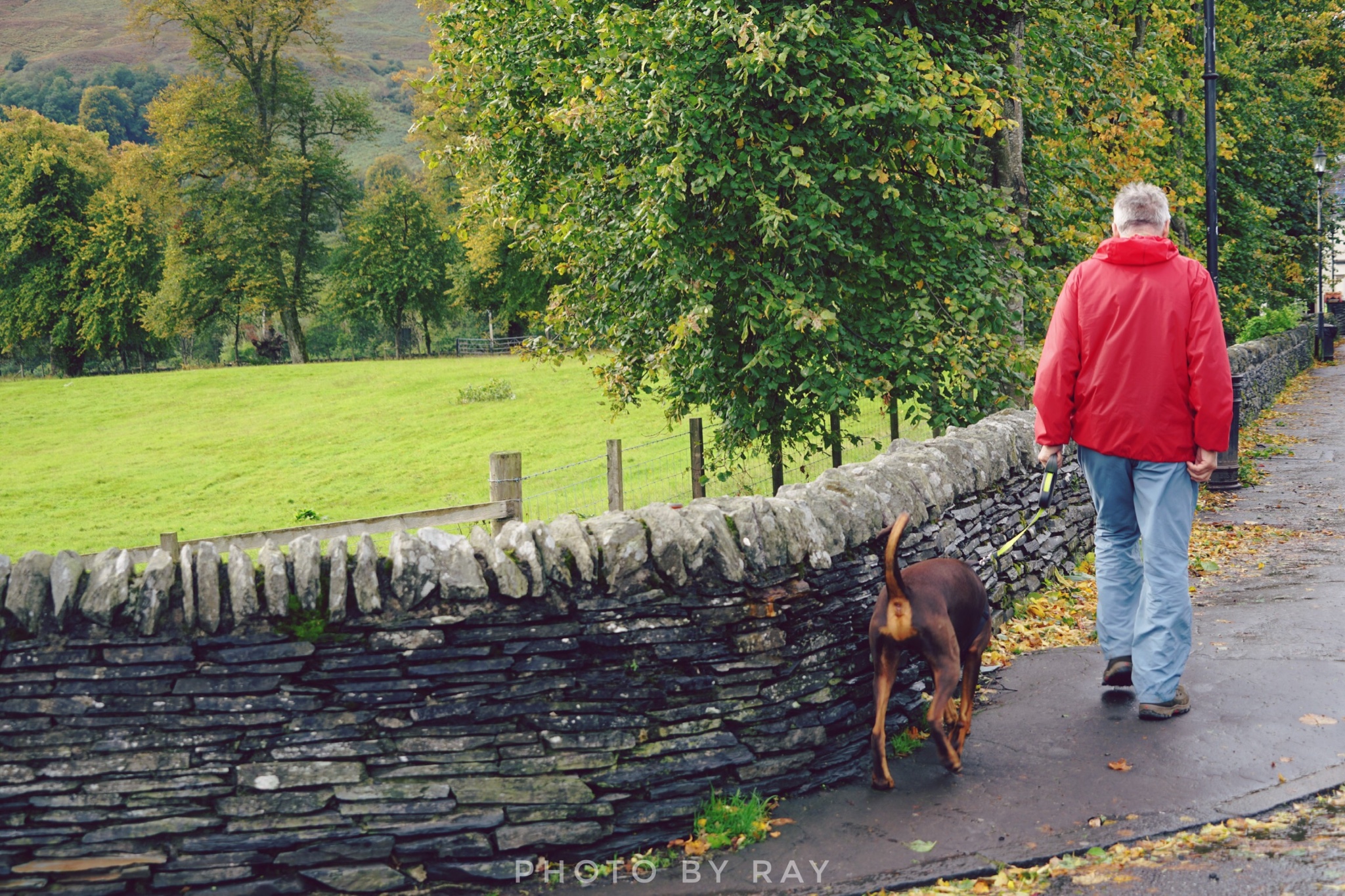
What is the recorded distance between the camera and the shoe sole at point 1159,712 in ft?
16.0

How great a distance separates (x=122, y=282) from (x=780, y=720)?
57407 mm

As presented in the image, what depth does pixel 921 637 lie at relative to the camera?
14.7ft

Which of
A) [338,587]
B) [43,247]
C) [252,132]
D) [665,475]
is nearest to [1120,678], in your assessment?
[338,587]

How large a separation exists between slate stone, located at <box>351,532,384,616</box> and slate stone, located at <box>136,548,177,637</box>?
69 cm

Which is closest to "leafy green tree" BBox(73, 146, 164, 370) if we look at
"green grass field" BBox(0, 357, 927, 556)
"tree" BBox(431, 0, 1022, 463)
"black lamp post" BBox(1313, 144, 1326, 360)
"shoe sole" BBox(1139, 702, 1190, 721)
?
"green grass field" BBox(0, 357, 927, 556)

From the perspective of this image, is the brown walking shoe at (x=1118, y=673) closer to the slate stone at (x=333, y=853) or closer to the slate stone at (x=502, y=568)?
the slate stone at (x=502, y=568)

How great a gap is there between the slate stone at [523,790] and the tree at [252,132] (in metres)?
48.2

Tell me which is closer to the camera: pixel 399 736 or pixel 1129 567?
pixel 399 736

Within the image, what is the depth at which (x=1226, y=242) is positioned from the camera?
2381 centimetres

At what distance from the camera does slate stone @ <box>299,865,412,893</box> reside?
402cm

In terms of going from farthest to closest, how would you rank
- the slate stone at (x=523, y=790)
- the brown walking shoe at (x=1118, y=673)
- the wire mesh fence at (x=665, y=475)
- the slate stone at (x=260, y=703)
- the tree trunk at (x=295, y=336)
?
1. the tree trunk at (x=295, y=336)
2. the wire mesh fence at (x=665, y=475)
3. the brown walking shoe at (x=1118, y=673)
4. the slate stone at (x=523, y=790)
5. the slate stone at (x=260, y=703)

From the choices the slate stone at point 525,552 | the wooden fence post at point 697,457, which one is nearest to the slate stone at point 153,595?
the slate stone at point 525,552

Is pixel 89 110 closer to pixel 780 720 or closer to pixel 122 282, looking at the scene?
pixel 122 282

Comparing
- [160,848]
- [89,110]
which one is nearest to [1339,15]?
[160,848]
